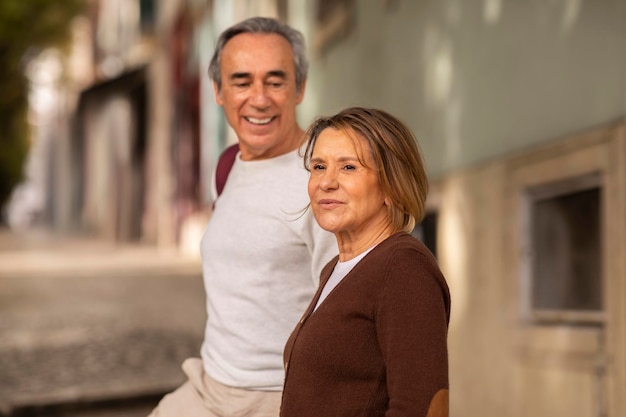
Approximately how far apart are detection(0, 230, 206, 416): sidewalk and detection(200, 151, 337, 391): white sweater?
12.1 ft

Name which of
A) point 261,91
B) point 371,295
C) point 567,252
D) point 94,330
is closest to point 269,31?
point 261,91

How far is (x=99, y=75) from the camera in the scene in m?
30.2

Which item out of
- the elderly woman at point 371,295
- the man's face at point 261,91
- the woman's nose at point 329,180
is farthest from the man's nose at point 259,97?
the woman's nose at point 329,180

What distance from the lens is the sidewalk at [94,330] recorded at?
5.90 metres

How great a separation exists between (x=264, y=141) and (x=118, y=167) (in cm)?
2205

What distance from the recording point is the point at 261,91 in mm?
2209

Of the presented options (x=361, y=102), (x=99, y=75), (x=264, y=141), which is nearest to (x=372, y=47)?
(x=361, y=102)

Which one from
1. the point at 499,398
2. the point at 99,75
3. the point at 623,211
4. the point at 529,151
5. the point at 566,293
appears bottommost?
the point at 499,398

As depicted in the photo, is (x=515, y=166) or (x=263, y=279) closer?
(x=263, y=279)

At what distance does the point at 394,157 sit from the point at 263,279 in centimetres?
63

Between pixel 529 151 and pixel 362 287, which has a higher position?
pixel 529 151

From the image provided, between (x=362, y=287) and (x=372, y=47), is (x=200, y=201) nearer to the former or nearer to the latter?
(x=372, y=47)

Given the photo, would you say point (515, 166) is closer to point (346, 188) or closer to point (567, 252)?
point (567, 252)

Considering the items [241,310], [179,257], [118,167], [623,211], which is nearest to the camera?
[241,310]
